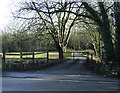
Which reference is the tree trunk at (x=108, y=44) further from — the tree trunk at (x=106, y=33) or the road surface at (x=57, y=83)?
the road surface at (x=57, y=83)

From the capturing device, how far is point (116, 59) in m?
12.7

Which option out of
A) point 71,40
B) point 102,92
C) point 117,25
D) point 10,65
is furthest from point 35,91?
point 71,40

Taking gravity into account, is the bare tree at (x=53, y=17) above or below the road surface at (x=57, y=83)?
above

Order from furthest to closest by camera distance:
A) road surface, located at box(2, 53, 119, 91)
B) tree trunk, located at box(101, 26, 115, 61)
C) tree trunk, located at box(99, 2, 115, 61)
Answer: tree trunk, located at box(99, 2, 115, 61), tree trunk, located at box(101, 26, 115, 61), road surface, located at box(2, 53, 119, 91)

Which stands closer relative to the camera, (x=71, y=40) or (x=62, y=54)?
(x=62, y=54)

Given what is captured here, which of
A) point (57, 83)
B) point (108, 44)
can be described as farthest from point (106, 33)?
point (57, 83)

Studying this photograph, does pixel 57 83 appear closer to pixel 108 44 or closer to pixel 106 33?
pixel 108 44

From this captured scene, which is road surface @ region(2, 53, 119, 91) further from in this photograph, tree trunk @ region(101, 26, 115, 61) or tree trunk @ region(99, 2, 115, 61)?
tree trunk @ region(99, 2, 115, 61)

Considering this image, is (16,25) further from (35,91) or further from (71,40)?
(71,40)

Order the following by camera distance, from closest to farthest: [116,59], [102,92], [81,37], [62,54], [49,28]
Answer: [102,92]
[116,59]
[49,28]
[62,54]
[81,37]

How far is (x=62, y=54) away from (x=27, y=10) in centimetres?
800

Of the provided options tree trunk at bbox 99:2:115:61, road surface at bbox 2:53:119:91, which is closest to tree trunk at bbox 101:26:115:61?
tree trunk at bbox 99:2:115:61

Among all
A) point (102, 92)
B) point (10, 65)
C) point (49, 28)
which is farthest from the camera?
point (49, 28)

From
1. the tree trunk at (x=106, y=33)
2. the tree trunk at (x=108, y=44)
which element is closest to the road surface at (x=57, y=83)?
the tree trunk at (x=108, y=44)
